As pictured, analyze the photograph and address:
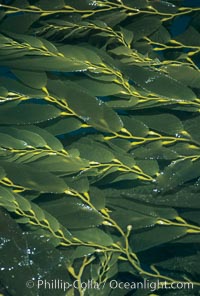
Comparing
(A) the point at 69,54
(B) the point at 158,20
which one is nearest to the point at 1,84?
(A) the point at 69,54

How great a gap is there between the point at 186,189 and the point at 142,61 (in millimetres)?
290

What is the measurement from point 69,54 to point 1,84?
6.3 inches

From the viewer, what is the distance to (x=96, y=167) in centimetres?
94

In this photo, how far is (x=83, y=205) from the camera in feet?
3.04

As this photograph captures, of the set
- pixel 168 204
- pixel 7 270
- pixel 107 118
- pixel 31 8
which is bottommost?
pixel 7 270

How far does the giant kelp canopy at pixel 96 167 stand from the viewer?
2.97 feet

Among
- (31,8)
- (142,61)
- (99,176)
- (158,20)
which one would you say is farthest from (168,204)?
(31,8)

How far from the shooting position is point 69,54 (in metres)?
0.99

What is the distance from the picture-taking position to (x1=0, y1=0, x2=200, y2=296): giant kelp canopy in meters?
0.91

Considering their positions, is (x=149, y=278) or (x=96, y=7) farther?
(x=96, y=7)

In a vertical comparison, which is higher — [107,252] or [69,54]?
[69,54]

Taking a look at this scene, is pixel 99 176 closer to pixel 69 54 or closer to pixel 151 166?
pixel 151 166

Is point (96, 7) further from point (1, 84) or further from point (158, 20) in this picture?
point (1, 84)

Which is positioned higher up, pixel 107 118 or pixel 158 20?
pixel 158 20
